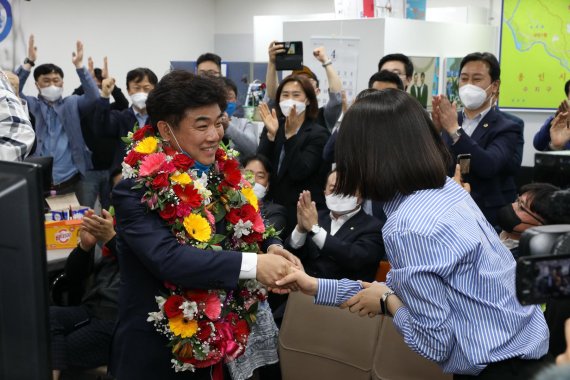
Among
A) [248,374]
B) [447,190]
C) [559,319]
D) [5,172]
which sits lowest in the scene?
[248,374]

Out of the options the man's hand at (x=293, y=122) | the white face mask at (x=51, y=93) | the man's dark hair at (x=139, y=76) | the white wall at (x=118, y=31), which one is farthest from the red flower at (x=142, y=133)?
the white wall at (x=118, y=31)

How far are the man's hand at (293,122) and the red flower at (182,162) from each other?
6.99ft

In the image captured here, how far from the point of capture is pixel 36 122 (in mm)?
5742

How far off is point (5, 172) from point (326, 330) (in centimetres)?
204

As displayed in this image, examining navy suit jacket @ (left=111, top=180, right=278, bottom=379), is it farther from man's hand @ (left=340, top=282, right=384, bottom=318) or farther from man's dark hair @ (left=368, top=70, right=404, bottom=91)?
man's dark hair @ (left=368, top=70, right=404, bottom=91)

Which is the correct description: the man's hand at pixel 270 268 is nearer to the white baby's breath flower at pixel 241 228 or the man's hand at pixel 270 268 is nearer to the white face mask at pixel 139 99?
the white baby's breath flower at pixel 241 228

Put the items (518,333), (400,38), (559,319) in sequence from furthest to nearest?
(400,38)
(559,319)
(518,333)

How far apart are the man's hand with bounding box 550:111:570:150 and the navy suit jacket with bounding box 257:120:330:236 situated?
4.68 feet

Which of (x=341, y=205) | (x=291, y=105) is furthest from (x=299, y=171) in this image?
(x=341, y=205)

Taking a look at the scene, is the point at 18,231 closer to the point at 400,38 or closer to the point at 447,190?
the point at 447,190

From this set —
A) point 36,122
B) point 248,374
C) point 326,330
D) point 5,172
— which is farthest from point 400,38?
point 5,172

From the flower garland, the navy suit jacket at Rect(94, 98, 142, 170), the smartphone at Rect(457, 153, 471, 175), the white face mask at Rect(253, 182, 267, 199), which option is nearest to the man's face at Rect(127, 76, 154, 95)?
the navy suit jacket at Rect(94, 98, 142, 170)

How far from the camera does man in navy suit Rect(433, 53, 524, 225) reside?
366cm

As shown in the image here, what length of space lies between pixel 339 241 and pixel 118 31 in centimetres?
676
